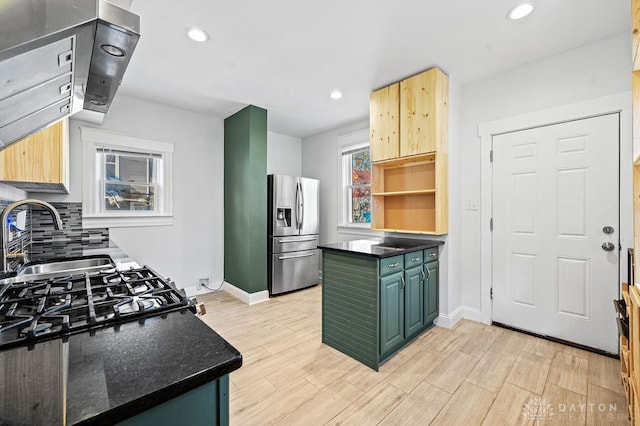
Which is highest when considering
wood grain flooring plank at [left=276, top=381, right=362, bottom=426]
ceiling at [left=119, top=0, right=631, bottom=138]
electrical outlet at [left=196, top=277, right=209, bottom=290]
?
ceiling at [left=119, top=0, right=631, bottom=138]

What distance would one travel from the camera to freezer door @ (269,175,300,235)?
4047 mm

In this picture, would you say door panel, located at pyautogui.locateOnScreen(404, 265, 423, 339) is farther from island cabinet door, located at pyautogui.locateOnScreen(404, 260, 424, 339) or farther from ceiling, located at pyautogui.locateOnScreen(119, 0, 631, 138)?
ceiling, located at pyautogui.locateOnScreen(119, 0, 631, 138)

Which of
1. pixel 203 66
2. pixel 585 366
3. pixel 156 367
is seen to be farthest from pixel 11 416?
pixel 585 366

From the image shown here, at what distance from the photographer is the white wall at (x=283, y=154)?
16.5 feet

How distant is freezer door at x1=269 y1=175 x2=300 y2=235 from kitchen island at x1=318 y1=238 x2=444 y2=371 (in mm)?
1667

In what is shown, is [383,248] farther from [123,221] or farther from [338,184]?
[123,221]

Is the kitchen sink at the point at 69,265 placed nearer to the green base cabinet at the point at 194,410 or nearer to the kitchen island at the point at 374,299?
the green base cabinet at the point at 194,410

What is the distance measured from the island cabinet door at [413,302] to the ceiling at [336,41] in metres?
1.97

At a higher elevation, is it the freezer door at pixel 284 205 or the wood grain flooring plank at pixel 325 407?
the freezer door at pixel 284 205

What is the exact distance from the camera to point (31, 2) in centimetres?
48

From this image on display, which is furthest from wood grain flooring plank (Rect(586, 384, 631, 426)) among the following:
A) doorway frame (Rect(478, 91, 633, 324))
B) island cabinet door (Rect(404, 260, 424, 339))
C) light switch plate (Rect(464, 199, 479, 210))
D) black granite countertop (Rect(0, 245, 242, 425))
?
black granite countertop (Rect(0, 245, 242, 425))

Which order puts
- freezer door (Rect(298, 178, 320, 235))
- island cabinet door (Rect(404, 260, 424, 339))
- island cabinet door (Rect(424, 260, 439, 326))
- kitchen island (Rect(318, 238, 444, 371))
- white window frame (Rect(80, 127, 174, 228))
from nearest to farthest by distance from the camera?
kitchen island (Rect(318, 238, 444, 371)) < island cabinet door (Rect(404, 260, 424, 339)) < island cabinet door (Rect(424, 260, 439, 326)) < white window frame (Rect(80, 127, 174, 228)) < freezer door (Rect(298, 178, 320, 235))

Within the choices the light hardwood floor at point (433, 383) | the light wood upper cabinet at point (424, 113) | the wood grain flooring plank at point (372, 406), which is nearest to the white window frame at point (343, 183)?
the light wood upper cabinet at point (424, 113)

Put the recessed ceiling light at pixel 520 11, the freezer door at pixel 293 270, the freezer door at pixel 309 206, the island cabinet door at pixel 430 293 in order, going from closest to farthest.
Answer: the recessed ceiling light at pixel 520 11, the island cabinet door at pixel 430 293, the freezer door at pixel 293 270, the freezer door at pixel 309 206
